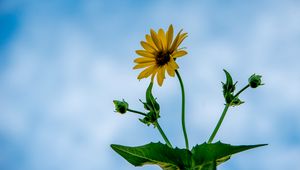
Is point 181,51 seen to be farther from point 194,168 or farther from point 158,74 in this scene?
point 194,168

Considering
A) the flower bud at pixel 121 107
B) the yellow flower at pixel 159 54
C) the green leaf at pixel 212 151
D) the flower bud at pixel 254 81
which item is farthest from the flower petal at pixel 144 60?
the green leaf at pixel 212 151

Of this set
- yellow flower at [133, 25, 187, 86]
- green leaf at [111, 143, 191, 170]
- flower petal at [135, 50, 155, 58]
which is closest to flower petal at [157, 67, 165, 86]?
yellow flower at [133, 25, 187, 86]

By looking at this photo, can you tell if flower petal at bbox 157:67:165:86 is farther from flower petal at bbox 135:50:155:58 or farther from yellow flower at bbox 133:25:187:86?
flower petal at bbox 135:50:155:58

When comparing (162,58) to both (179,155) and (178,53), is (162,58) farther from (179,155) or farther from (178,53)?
(179,155)

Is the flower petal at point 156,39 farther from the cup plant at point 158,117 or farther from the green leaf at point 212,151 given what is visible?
the green leaf at point 212,151

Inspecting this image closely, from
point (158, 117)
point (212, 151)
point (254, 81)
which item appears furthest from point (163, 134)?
point (254, 81)

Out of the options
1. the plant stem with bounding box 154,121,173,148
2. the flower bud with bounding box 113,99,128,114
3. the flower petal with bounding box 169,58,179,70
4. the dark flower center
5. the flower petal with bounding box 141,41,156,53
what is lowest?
the plant stem with bounding box 154,121,173,148

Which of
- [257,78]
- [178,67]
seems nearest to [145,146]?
[178,67]
